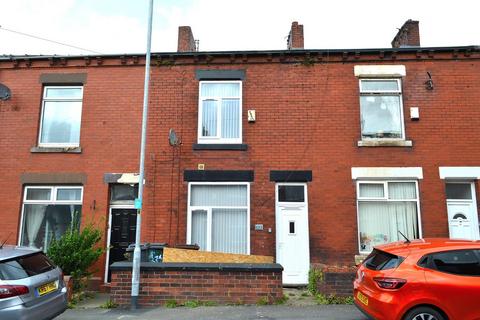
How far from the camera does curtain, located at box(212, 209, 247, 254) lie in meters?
11.5

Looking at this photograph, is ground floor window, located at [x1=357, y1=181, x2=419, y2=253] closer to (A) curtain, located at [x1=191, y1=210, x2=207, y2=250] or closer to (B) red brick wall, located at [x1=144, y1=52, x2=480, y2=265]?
(B) red brick wall, located at [x1=144, y1=52, x2=480, y2=265]

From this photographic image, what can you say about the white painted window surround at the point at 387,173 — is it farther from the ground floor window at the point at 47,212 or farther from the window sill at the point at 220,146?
the ground floor window at the point at 47,212

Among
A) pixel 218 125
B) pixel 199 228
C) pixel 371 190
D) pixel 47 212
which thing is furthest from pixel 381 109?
pixel 47 212

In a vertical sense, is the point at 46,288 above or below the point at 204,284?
above

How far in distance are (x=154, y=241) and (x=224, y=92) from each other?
14.9 feet

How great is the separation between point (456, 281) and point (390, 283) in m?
0.93

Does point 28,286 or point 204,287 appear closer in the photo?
point 28,286

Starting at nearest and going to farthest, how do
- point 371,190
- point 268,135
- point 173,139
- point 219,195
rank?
point 173,139 → point 371,190 → point 219,195 → point 268,135

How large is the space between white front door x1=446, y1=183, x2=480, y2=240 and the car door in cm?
531

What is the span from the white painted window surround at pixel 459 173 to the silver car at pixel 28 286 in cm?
950

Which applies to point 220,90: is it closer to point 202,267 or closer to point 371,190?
point 371,190

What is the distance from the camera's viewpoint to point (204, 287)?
8742mm

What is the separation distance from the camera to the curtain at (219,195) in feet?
38.3

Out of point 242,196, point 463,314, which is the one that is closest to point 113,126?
point 242,196
